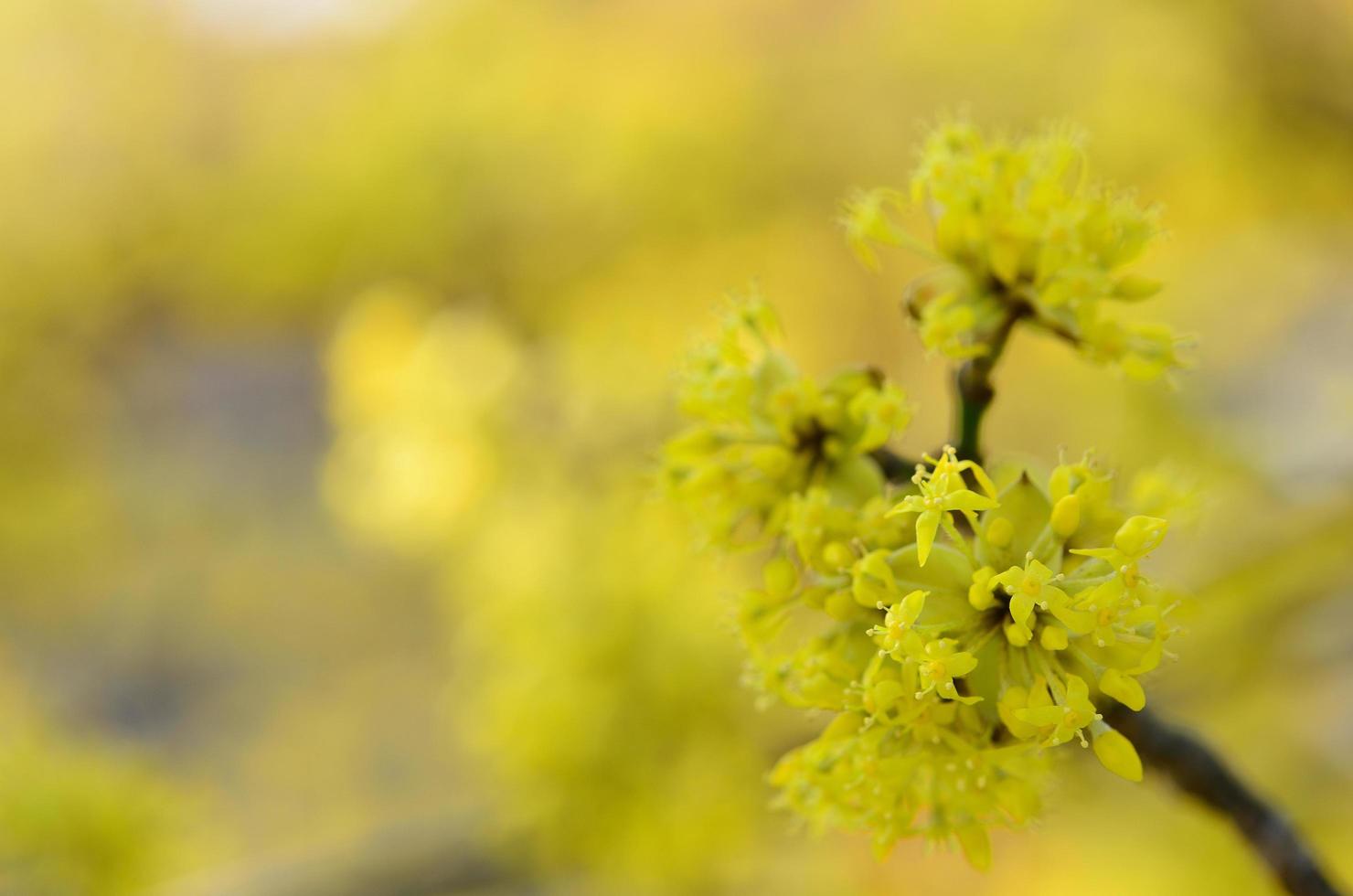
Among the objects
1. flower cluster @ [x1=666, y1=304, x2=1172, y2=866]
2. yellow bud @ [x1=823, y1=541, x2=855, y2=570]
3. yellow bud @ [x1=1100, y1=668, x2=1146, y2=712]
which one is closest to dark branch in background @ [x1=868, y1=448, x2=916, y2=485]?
flower cluster @ [x1=666, y1=304, x2=1172, y2=866]

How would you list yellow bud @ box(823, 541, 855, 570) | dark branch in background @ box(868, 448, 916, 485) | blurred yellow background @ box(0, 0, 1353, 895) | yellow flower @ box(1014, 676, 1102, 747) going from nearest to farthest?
yellow flower @ box(1014, 676, 1102, 747), yellow bud @ box(823, 541, 855, 570), dark branch in background @ box(868, 448, 916, 485), blurred yellow background @ box(0, 0, 1353, 895)

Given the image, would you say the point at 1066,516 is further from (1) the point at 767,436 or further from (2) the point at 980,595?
(1) the point at 767,436

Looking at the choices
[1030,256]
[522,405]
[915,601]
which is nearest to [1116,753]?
[915,601]

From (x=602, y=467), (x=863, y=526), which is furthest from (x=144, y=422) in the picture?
(x=863, y=526)

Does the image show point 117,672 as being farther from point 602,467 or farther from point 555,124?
point 602,467

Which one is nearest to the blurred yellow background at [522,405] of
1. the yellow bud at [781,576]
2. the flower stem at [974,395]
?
the yellow bud at [781,576]

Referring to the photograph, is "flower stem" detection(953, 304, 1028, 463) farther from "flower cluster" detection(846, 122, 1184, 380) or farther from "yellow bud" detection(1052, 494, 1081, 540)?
"yellow bud" detection(1052, 494, 1081, 540)
